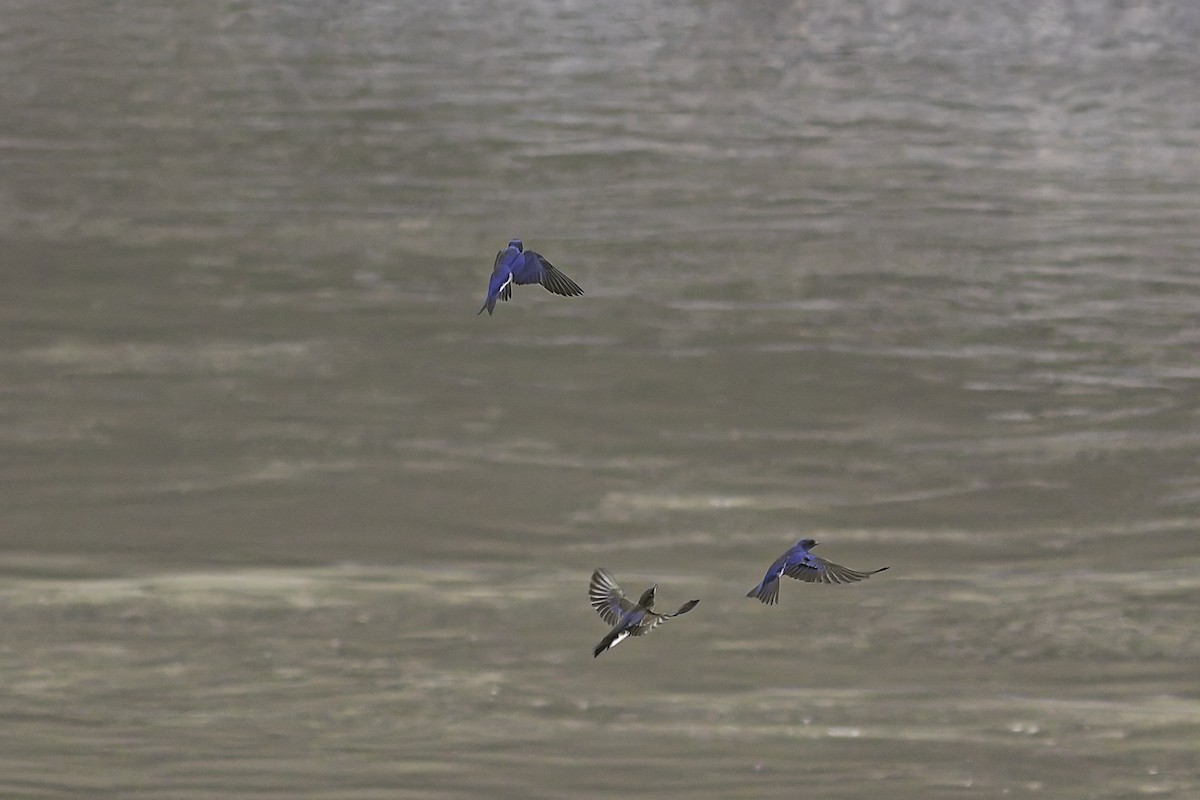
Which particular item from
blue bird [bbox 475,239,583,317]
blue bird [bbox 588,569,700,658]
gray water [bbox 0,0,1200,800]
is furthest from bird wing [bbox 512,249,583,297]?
gray water [bbox 0,0,1200,800]

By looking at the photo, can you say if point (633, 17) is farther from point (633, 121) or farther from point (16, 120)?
point (16, 120)

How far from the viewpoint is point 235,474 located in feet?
7.87

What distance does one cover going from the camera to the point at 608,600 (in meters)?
1.83

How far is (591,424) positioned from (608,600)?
70 centimetres

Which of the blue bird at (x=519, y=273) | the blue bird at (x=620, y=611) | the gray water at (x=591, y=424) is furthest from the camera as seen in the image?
the gray water at (x=591, y=424)

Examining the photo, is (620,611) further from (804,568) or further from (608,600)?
(804,568)

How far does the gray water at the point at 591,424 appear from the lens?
1979mm

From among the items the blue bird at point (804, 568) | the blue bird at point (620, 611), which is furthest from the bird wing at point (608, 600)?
the blue bird at point (804, 568)

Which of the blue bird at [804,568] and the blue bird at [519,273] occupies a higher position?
the blue bird at [519,273]

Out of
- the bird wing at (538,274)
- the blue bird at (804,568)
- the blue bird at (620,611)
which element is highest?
the bird wing at (538,274)

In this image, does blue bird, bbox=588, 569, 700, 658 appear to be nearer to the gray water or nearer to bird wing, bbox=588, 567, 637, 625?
bird wing, bbox=588, 567, 637, 625

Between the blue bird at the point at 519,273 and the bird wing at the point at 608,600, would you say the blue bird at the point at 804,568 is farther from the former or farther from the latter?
the blue bird at the point at 519,273

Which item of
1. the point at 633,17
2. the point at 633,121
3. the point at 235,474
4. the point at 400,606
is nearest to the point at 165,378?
the point at 235,474

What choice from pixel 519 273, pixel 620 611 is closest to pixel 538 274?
pixel 519 273
